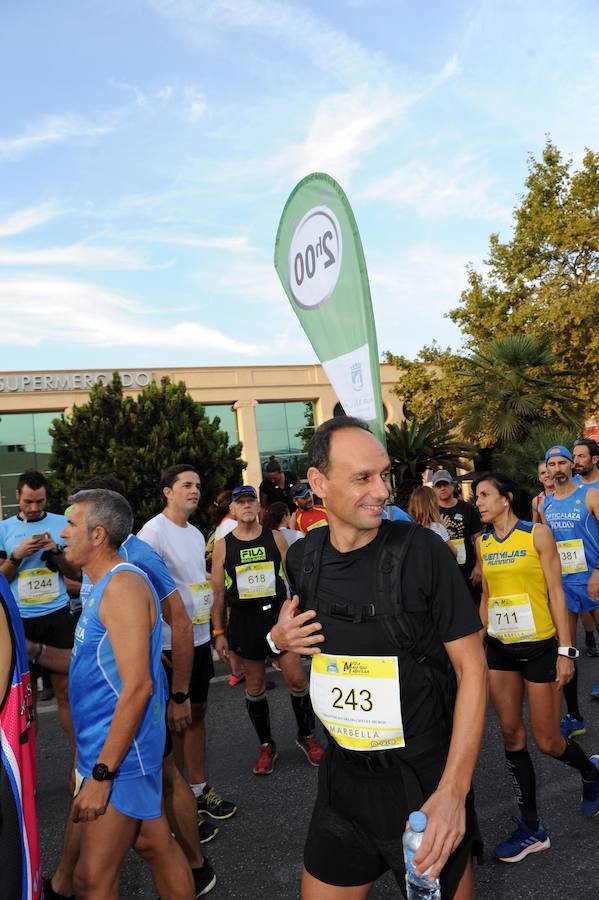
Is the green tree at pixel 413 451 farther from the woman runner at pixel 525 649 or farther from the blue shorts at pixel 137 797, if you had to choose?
the blue shorts at pixel 137 797

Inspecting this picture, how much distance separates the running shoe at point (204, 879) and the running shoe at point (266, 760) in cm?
136

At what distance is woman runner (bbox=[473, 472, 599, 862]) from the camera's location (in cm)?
337

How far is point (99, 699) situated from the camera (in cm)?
247

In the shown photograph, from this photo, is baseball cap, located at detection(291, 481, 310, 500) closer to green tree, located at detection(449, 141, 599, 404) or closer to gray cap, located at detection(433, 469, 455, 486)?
gray cap, located at detection(433, 469, 455, 486)

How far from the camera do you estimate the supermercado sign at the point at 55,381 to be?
3161 cm

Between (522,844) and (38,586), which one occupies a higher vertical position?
(38,586)

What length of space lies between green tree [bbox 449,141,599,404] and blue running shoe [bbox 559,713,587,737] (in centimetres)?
1695

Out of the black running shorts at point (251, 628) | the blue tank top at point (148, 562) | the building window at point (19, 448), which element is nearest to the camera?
the blue tank top at point (148, 562)

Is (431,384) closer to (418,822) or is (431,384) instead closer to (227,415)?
(227,415)

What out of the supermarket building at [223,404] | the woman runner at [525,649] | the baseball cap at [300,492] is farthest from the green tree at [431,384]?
the woman runner at [525,649]

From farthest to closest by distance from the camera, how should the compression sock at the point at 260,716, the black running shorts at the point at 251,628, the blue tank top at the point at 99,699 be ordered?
the black running shorts at the point at 251,628
the compression sock at the point at 260,716
the blue tank top at the point at 99,699

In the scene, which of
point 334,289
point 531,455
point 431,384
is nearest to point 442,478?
point 334,289

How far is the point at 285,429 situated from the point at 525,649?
106 feet

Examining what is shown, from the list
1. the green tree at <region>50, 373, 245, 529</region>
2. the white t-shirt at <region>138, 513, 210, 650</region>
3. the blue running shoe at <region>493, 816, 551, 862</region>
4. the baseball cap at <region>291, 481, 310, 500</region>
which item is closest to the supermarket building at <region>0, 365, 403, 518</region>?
the green tree at <region>50, 373, 245, 529</region>
